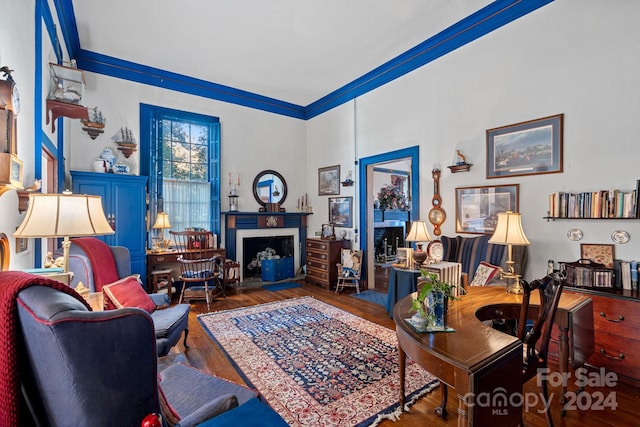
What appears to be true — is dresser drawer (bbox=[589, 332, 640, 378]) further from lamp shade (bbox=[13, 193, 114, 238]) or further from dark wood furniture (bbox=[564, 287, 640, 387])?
lamp shade (bbox=[13, 193, 114, 238])

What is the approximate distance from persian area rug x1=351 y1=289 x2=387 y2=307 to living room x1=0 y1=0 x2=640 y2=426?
103 centimetres

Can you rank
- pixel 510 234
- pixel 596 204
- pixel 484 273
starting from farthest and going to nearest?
1. pixel 484 273
2. pixel 596 204
3. pixel 510 234

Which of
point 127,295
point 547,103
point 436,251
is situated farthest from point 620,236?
point 127,295

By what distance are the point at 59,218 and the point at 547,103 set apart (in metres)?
4.64

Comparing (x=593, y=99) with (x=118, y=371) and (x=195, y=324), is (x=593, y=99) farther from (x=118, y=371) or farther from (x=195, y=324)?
(x=195, y=324)

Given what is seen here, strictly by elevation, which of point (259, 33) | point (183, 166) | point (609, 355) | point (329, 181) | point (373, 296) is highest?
point (259, 33)

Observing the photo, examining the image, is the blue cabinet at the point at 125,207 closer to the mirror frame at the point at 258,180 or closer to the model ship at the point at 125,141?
the model ship at the point at 125,141

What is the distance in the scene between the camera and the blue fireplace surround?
6.07 m

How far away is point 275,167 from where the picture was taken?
6.83 meters

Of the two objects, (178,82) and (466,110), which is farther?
(178,82)

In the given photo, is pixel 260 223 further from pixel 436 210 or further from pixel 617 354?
pixel 617 354

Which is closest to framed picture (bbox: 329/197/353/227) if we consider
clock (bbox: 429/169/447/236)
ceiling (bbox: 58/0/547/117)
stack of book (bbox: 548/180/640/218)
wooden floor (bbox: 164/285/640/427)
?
clock (bbox: 429/169/447/236)

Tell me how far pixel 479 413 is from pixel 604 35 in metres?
3.78

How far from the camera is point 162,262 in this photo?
499cm
